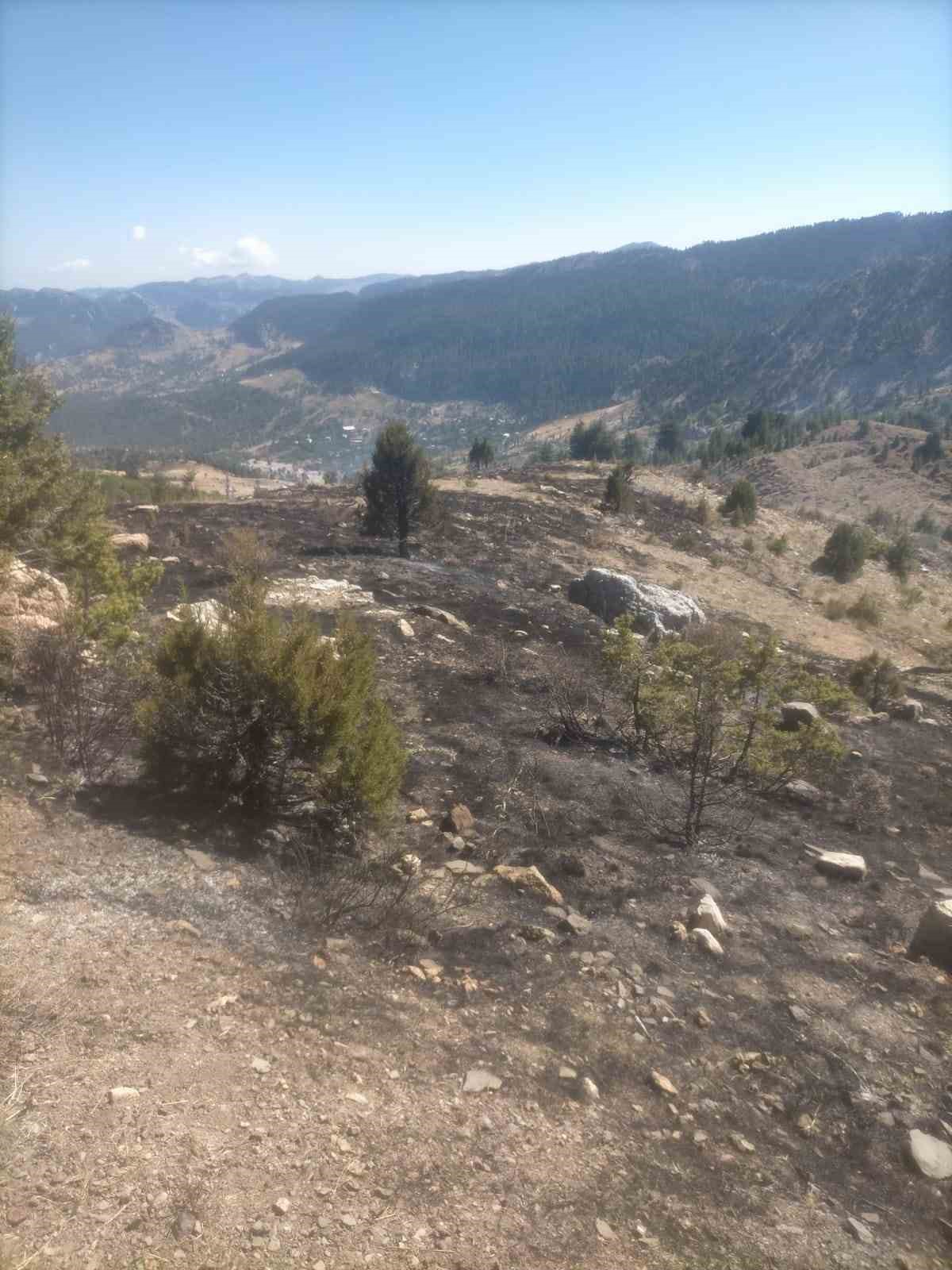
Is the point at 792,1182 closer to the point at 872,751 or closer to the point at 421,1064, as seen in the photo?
the point at 421,1064

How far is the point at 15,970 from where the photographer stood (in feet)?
11.8

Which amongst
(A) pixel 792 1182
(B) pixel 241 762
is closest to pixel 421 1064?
(A) pixel 792 1182

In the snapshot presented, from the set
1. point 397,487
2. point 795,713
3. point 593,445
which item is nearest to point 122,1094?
point 795,713

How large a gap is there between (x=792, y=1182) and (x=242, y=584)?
570 cm

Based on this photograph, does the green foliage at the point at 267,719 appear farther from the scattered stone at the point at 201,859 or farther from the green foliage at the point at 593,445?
the green foliage at the point at 593,445

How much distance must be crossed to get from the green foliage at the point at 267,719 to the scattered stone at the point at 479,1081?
2134 millimetres

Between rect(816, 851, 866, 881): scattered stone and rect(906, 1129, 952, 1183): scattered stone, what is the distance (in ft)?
8.81

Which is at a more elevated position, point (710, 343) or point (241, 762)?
point (710, 343)

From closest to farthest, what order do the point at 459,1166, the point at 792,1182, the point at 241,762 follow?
the point at 459,1166
the point at 792,1182
the point at 241,762

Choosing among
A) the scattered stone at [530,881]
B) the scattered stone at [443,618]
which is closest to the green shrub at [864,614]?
the scattered stone at [443,618]

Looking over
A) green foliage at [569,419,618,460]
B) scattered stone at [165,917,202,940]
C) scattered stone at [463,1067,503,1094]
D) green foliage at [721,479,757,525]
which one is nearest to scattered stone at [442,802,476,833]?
scattered stone at [165,917,202,940]

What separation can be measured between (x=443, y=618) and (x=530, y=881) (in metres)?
6.95

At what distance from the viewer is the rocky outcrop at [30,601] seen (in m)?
6.68

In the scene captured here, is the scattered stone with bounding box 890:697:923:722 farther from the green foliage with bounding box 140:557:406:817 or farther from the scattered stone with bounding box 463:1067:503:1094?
the scattered stone with bounding box 463:1067:503:1094
